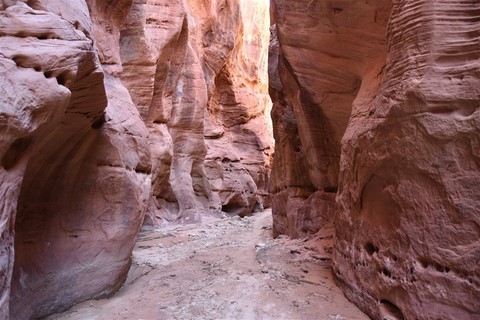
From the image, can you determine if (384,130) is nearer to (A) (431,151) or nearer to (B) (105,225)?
(A) (431,151)

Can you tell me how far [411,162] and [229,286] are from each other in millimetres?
2843

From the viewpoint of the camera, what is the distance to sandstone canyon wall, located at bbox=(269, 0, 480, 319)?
2988 millimetres

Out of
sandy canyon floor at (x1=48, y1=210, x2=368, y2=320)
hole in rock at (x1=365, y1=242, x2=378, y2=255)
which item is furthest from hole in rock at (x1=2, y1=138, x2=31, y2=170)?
hole in rock at (x1=365, y1=242, x2=378, y2=255)

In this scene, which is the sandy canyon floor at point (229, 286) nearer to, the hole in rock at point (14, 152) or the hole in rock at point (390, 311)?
the hole in rock at point (390, 311)

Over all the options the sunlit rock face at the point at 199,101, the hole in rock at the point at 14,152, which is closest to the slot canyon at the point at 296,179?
the hole in rock at the point at 14,152

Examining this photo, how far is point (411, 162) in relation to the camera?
3430 mm

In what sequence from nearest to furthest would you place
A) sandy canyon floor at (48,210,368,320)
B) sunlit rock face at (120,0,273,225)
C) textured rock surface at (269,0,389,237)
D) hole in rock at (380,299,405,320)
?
hole in rock at (380,299,405,320), sandy canyon floor at (48,210,368,320), textured rock surface at (269,0,389,237), sunlit rock face at (120,0,273,225)

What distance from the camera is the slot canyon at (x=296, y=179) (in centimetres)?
303

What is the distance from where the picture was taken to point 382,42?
5152mm

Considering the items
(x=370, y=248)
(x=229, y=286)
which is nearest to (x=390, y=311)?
(x=370, y=248)

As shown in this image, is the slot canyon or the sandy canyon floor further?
the sandy canyon floor

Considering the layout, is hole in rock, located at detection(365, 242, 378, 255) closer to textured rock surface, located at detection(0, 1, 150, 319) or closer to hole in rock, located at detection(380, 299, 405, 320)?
hole in rock, located at detection(380, 299, 405, 320)

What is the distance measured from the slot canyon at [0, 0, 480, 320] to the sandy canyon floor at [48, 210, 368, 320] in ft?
0.11

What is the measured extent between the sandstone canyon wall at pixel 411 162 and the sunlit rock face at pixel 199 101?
7224 mm
